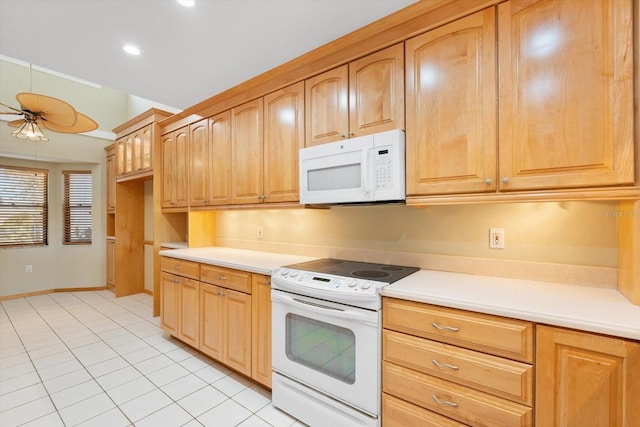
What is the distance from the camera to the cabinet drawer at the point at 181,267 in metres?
2.53

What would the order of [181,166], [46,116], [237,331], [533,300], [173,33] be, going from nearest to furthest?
[533,300] < [173,33] < [237,331] < [46,116] < [181,166]

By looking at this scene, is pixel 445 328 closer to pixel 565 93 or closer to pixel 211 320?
pixel 565 93

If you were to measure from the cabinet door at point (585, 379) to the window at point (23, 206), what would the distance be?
260 inches

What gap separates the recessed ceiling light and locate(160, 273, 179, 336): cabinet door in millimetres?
1948

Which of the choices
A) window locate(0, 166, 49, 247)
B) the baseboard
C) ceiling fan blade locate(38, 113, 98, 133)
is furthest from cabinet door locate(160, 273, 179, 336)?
window locate(0, 166, 49, 247)

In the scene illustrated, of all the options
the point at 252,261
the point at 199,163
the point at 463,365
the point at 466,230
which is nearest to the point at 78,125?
the point at 199,163

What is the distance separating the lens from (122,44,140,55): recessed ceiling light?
204 cm

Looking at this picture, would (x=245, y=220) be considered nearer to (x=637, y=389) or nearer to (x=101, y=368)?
(x=101, y=368)

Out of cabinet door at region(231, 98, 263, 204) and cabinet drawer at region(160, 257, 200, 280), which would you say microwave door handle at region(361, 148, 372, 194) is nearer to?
cabinet door at region(231, 98, 263, 204)

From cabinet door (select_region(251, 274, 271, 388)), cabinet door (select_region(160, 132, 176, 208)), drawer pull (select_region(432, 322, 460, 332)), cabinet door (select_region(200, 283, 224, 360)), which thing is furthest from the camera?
cabinet door (select_region(160, 132, 176, 208))

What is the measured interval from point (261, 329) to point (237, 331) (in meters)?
0.27

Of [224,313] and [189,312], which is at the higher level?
[224,313]

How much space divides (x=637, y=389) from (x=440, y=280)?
2.58 ft

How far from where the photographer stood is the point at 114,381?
2.23 metres
